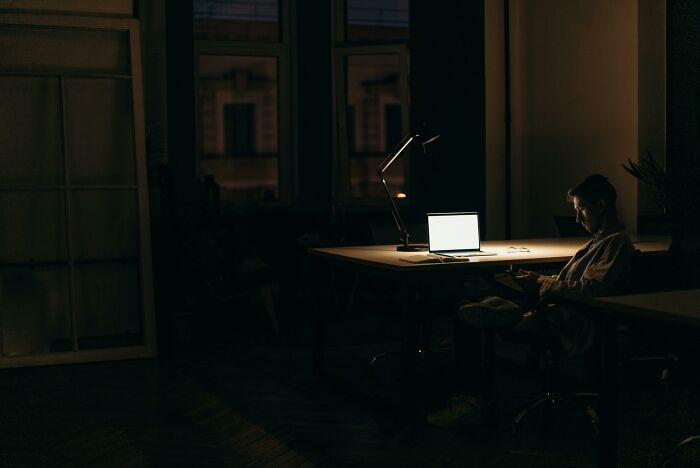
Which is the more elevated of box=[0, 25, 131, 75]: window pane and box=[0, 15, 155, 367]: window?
box=[0, 25, 131, 75]: window pane

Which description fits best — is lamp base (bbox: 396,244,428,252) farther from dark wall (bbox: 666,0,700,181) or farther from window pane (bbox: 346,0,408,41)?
window pane (bbox: 346,0,408,41)

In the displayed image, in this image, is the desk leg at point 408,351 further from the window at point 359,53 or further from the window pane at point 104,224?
the window at point 359,53

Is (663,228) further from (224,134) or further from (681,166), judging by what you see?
(224,134)

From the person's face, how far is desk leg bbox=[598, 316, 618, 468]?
3.73 ft

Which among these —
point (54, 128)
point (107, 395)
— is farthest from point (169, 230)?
point (107, 395)

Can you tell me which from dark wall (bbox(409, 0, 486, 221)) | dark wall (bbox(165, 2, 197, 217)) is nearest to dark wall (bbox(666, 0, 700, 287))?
dark wall (bbox(409, 0, 486, 221))

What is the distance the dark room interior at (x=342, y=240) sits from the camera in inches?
159

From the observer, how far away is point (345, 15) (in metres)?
8.87

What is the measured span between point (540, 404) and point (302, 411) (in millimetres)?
1206

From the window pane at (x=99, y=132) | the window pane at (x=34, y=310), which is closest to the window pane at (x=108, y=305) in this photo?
the window pane at (x=34, y=310)

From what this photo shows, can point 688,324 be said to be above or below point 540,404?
above

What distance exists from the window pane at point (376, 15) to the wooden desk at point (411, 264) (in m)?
4.13

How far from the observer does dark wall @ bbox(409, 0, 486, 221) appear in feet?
25.2

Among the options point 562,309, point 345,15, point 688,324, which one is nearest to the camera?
point 688,324
